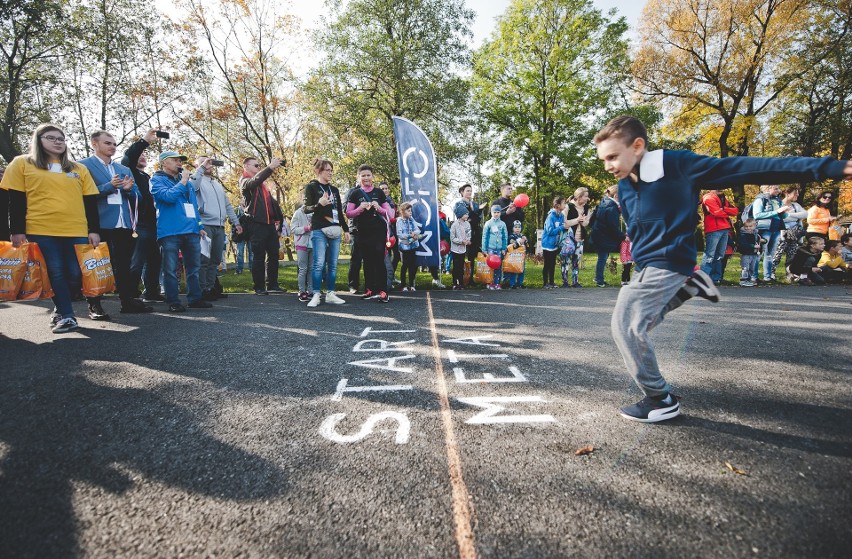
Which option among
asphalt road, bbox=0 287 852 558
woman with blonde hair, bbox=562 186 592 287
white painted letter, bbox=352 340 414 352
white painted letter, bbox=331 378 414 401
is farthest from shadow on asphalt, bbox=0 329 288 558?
woman with blonde hair, bbox=562 186 592 287

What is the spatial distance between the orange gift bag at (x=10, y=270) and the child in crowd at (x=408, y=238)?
5.92 m

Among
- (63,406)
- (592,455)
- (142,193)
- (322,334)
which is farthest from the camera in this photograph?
(142,193)

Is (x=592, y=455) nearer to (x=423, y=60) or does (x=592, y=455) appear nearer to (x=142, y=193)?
(x=142, y=193)

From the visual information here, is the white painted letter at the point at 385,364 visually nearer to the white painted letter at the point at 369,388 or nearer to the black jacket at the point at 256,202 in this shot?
the white painted letter at the point at 369,388

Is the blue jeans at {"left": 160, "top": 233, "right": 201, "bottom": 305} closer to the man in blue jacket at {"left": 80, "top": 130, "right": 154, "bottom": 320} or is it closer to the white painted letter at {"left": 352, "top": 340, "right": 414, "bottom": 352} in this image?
the man in blue jacket at {"left": 80, "top": 130, "right": 154, "bottom": 320}

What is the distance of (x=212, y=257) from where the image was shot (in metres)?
6.64

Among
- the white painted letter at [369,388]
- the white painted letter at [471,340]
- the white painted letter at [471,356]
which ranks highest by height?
the white painted letter at [471,340]

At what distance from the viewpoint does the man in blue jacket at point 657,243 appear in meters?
2.22

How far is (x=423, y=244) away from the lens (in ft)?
27.7

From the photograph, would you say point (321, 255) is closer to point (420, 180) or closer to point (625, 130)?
point (420, 180)

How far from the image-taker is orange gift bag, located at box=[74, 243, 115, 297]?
4.86 m

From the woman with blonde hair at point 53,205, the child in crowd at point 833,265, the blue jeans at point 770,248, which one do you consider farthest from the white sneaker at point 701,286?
the child in crowd at point 833,265

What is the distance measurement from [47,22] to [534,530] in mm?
21609

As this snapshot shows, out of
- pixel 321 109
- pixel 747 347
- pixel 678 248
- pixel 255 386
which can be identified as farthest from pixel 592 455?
pixel 321 109
